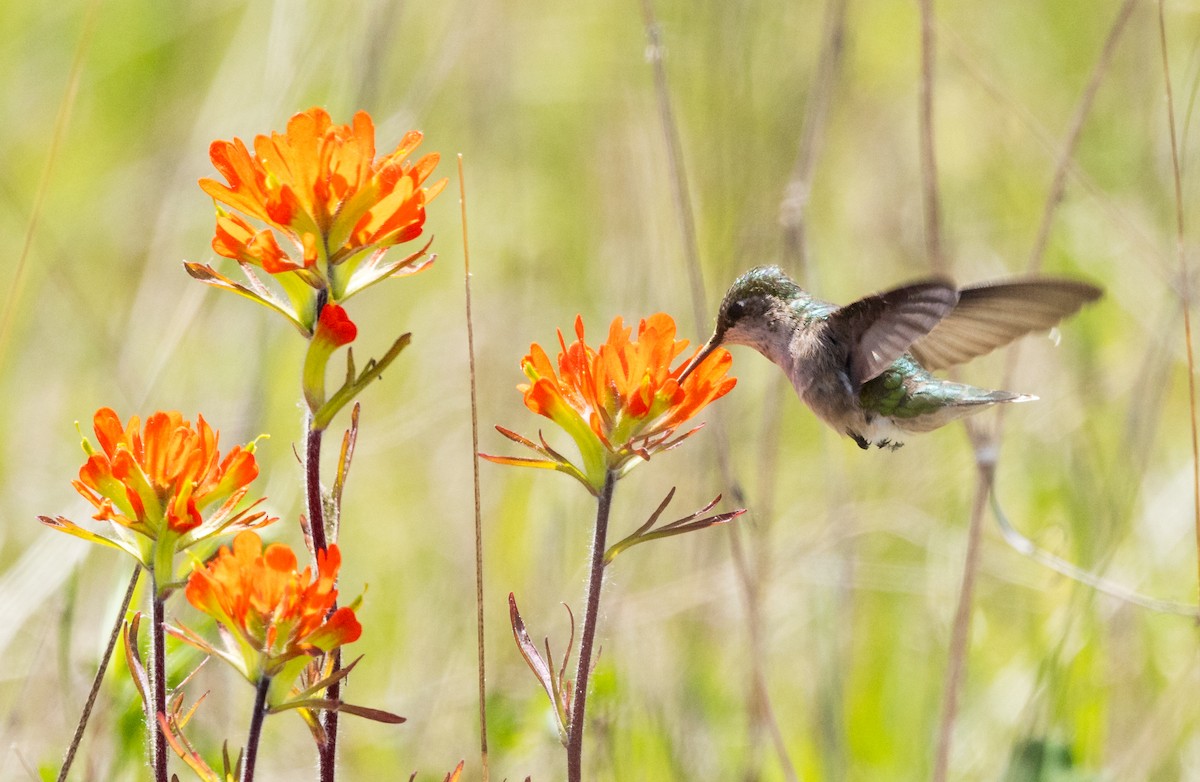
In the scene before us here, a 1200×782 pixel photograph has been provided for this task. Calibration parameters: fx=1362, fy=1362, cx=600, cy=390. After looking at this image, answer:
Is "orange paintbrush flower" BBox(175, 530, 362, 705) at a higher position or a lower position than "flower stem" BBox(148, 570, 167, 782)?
higher

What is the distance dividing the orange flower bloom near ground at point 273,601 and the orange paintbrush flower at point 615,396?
375 millimetres

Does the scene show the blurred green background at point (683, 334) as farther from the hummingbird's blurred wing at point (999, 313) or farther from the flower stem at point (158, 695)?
the flower stem at point (158, 695)

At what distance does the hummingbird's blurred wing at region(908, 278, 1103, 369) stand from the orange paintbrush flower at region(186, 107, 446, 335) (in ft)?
A: 3.85

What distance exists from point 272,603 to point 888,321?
4.64 ft

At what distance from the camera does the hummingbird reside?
2512 millimetres

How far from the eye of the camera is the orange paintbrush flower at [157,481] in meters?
1.66

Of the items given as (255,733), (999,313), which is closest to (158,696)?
(255,733)

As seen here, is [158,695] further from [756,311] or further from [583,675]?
[756,311]

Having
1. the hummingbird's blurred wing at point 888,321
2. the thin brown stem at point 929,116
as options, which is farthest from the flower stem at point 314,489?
the thin brown stem at point 929,116

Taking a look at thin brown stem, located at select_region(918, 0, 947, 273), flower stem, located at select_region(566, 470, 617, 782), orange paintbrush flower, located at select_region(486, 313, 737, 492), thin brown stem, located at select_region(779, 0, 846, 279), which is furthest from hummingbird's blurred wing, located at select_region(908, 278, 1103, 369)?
flower stem, located at select_region(566, 470, 617, 782)

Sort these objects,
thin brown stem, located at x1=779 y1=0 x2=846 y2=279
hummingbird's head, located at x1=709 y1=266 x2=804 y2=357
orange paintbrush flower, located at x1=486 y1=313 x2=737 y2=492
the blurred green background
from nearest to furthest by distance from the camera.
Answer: orange paintbrush flower, located at x1=486 y1=313 x2=737 y2=492, hummingbird's head, located at x1=709 y1=266 x2=804 y2=357, thin brown stem, located at x1=779 y1=0 x2=846 y2=279, the blurred green background

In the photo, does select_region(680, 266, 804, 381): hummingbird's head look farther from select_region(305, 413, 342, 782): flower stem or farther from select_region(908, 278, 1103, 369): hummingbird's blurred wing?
select_region(305, 413, 342, 782): flower stem

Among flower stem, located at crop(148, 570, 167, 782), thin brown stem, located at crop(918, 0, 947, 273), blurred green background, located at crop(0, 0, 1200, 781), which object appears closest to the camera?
flower stem, located at crop(148, 570, 167, 782)

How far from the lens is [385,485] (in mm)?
5023
